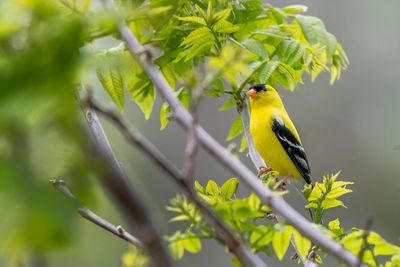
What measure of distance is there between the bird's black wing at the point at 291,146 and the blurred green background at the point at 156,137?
3.94ft

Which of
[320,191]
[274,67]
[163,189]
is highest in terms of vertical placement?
[163,189]

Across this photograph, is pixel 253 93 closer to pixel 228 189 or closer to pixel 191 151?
pixel 228 189

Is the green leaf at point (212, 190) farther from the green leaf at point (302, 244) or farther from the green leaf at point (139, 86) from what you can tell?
the green leaf at point (139, 86)

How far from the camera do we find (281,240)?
1.07 metres

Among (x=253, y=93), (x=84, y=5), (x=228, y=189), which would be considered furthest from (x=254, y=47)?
(x=253, y=93)

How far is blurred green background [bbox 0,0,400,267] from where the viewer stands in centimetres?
51

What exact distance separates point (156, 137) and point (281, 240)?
7.93 meters

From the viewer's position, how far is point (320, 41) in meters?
1.95

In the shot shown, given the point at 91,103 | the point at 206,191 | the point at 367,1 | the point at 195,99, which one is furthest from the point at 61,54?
the point at 367,1

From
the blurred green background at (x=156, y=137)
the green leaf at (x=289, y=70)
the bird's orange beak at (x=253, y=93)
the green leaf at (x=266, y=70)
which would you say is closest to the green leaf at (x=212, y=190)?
the blurred green background at (x=156, y=137)

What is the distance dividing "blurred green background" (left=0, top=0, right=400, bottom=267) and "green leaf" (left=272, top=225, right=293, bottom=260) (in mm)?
278

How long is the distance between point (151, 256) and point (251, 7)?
1567 millimetres

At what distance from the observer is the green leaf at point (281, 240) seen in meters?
1.07

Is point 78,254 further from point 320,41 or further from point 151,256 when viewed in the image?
point 320,41
